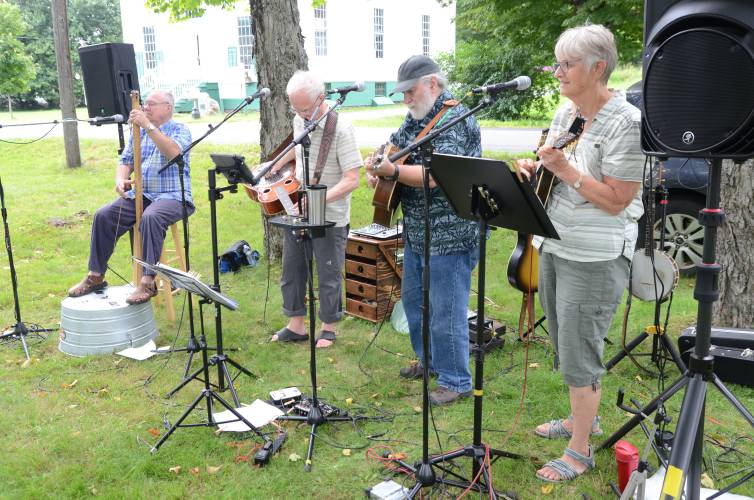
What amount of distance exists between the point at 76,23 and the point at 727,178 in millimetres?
41221

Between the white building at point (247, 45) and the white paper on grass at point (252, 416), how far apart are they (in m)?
23.6

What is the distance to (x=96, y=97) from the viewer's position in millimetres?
5688

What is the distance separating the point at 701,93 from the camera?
79.7 inches

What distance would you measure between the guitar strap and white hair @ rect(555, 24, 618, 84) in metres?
2.14

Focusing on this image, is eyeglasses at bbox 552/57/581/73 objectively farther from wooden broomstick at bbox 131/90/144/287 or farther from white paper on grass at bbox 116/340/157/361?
white paper on grass at bbox 116/340/157/361

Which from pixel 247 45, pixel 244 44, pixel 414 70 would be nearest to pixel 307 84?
pixel 414 70

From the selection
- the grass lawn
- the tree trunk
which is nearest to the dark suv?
the grass lawn

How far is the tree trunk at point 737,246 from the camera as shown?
174 inches

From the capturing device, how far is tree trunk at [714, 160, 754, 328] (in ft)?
14.5

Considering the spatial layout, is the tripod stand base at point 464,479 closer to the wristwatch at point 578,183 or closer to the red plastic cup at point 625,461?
the red plastic cup at point 625,461

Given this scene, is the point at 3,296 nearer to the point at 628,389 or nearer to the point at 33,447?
the point at 33,447

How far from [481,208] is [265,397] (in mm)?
2246

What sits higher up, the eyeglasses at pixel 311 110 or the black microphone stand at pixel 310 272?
the eyeglasses at pixel 311 110

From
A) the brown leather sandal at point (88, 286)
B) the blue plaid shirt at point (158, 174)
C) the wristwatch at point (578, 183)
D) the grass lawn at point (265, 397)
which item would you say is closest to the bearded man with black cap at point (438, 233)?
the grass lawn at point (265, 397)
